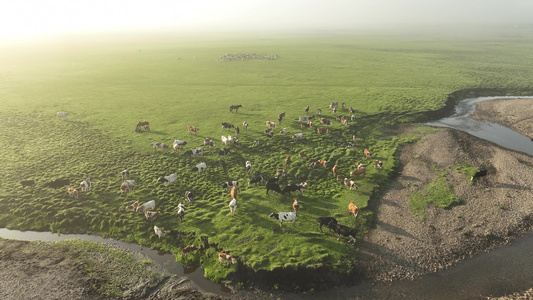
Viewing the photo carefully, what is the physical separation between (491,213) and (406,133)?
16.7 m

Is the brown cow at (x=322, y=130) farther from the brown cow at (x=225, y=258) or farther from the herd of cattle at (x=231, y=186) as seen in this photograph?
the brown cow at (x=225, y=258)

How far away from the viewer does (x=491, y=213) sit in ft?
69.8

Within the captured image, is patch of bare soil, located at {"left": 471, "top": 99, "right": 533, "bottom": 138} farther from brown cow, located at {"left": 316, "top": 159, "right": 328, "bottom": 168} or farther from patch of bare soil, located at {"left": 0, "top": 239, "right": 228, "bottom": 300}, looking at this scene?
patch of bare soil, located at {"left": 0, "top": 239, "right": 228, "bottom": 300}

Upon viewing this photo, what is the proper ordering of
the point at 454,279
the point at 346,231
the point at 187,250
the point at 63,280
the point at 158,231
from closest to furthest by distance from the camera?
the point at 454,279, the point at 63,280, the point at 187,250, the point at 346,231, the point at 158,231

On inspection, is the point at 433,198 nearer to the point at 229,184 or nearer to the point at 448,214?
the point at 448,214

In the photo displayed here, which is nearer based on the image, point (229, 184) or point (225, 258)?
point (225, 258)

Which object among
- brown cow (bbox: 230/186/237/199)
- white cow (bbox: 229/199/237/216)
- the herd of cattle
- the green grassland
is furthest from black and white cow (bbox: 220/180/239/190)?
white cow (bbox: 229/199/237/216)

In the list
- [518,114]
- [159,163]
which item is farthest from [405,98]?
[159,163]

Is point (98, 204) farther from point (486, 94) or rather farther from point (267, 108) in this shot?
point (486, 94)

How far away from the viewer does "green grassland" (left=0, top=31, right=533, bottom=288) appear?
64.5 ft

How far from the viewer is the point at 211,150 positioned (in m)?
31.6

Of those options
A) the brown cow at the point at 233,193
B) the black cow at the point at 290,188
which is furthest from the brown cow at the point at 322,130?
the brown cow at the point at 233,193

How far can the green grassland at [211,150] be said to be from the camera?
774 inches

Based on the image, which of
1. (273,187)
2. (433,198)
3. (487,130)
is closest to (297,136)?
(273,187)
